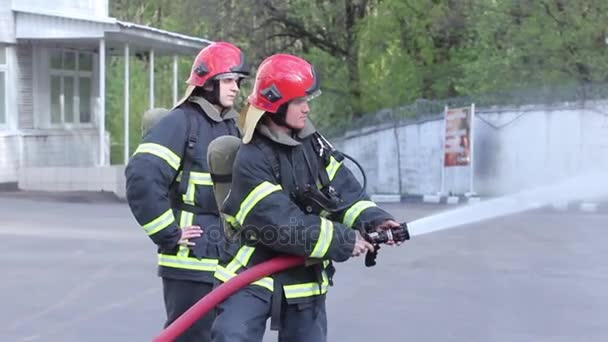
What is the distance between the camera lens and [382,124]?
2416cm

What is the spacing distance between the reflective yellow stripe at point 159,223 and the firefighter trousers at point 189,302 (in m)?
0.28

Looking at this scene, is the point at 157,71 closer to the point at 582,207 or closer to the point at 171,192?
the point at 582,207

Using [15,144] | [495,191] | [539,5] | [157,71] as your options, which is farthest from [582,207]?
[157,71]

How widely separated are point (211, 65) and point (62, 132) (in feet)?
62.7

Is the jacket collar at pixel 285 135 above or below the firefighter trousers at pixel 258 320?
above

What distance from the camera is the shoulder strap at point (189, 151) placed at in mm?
4836

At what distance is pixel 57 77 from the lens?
23.3 m

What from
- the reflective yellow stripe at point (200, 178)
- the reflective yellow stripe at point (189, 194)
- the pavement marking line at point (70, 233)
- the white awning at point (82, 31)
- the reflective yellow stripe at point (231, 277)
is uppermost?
the white awning at point (82, 31)

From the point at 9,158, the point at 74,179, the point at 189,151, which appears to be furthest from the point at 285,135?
the point at 9,158

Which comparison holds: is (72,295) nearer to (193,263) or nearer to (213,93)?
(193,263)

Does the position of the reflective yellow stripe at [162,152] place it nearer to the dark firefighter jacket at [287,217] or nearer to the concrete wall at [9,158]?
the dark firefighter jacket at [287,217]

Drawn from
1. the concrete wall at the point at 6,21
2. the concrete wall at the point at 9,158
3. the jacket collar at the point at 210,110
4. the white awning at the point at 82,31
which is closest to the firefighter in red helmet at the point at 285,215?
the jacket collar at the point at 210,110

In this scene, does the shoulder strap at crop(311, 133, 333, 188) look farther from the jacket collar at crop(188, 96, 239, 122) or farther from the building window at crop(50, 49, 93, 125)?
the building window at crop(50, 49, 93, 125)

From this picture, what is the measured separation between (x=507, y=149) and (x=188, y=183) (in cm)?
1783
